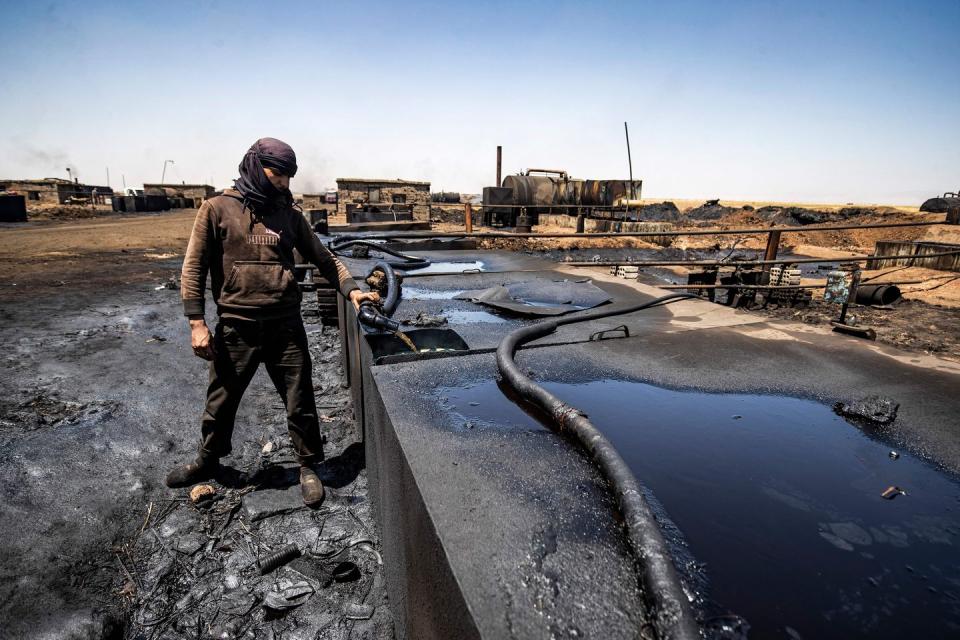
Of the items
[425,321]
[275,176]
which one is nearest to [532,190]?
[425,321]

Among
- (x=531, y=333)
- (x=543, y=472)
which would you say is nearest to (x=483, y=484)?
(x=543, y=472)

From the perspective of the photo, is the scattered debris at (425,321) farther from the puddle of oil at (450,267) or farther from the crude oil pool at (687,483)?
the puddle of oil at (450,267)

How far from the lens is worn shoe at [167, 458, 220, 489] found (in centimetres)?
333

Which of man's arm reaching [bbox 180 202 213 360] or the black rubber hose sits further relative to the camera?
the black rubber hose

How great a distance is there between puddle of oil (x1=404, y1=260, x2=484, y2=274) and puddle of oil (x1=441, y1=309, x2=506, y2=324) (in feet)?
8.48

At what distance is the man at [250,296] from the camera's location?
2.94 m

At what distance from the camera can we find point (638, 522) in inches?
58.3

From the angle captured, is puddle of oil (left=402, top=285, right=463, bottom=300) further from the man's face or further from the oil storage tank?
the oil storage tank

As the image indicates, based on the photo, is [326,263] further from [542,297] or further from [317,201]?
[317,201]

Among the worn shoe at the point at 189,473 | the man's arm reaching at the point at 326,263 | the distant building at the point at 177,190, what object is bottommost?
the worn shoe at the point at 189,473

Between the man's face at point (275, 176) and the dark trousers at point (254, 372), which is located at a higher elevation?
the man's face at point (275, 176)

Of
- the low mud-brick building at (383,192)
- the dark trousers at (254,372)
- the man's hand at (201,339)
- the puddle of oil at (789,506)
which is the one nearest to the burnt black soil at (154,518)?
the dark trousers at (254,372)

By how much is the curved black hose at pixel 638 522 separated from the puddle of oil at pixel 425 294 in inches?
105

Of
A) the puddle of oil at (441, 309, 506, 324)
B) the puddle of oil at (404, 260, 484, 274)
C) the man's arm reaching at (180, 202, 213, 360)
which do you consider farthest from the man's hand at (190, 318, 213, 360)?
the puddle of oil at (404, 260, 484, 274)
